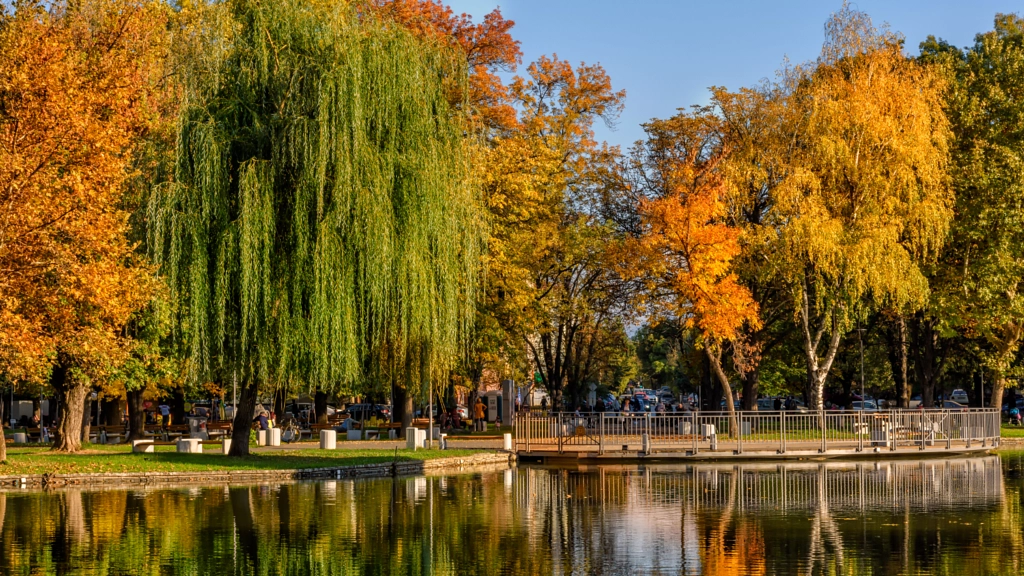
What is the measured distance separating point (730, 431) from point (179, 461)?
19.9m

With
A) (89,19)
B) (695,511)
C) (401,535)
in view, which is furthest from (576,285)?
(401,535)

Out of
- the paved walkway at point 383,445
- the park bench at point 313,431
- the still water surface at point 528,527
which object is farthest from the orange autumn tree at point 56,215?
the park bench at point 313,431

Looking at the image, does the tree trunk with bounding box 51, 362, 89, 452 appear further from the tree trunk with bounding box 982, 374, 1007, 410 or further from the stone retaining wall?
the tree trunk with bounding box 982, 374, 1007, 410

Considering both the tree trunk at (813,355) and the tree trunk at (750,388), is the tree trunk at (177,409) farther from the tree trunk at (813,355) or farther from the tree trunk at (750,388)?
the tree trunk at (813,355)

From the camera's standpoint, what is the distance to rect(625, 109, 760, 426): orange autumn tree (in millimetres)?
46812

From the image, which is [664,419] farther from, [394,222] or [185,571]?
[185,571]

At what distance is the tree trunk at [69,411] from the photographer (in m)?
38.7

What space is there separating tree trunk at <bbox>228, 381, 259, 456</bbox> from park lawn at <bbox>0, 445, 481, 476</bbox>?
376 millimetres

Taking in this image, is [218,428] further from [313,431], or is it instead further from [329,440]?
[329,440]

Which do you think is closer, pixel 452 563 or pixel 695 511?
pixel 452 563

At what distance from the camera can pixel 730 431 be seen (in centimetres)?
4341

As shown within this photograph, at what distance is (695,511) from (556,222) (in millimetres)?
30912

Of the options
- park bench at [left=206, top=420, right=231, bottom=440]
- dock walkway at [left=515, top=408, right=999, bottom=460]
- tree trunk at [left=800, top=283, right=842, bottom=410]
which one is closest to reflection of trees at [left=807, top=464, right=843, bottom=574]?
dock walkway at [left=515, top=408, right=999, bottom=460]

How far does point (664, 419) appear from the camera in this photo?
1645 inches
